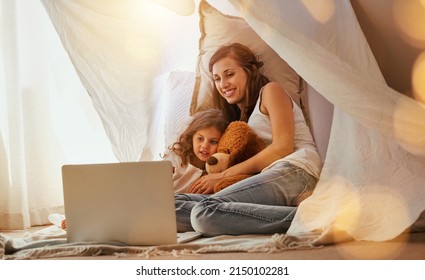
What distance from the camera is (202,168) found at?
202cm

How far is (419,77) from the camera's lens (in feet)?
5.98

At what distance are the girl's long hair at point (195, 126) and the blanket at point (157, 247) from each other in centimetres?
41

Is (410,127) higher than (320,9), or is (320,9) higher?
(320,9)

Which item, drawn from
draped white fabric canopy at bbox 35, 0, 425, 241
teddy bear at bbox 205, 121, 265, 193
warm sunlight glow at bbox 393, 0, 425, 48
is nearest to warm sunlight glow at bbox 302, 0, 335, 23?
draped white fabric canopy at bbox 35, 0, 425, 241

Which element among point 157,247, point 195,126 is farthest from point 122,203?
point 195,126

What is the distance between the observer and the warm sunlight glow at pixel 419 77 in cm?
181

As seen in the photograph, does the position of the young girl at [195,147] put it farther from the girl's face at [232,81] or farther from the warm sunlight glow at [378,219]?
the warm sunlight glow at [378,219]

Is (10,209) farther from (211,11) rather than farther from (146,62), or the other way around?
(211,11)

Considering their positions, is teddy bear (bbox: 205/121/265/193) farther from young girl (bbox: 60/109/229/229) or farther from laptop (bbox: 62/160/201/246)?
laptop (bbox: 62/160/201/246)

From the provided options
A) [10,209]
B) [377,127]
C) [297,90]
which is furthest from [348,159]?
[10,209]

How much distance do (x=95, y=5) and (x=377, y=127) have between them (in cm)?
104

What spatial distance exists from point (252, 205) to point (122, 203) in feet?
1.16

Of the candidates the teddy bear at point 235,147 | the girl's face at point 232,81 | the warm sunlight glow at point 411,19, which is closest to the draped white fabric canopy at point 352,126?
the warm sunlight glow at point 411,19

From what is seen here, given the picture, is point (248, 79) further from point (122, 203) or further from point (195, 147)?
point (122, 203)
